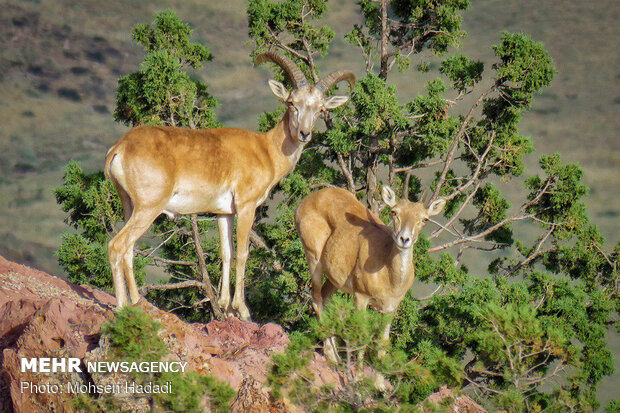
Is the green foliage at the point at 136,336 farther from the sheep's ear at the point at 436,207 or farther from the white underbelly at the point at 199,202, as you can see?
the sheep's ear at the point at 436,207

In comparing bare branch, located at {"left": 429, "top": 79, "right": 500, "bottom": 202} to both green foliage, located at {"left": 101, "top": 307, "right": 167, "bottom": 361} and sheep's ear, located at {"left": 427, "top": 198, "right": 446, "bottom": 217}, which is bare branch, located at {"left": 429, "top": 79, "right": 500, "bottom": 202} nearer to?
sheep's ear, located at {"left": 427, "top": 198, "right": 446, "bottom": 217}

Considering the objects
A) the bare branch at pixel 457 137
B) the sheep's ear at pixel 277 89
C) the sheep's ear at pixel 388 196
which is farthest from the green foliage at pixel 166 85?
the sheep's ear at pixel 388 196

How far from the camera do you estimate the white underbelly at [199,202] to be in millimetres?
11267

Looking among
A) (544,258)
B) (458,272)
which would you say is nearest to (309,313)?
(458,272)

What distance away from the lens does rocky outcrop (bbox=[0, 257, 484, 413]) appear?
9.03m

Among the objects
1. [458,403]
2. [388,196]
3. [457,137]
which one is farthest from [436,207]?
[457,137]

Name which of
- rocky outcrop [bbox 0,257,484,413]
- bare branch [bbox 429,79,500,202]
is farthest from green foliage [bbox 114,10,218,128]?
Answer: rocky outcrop [bbox 0,257,484,413]

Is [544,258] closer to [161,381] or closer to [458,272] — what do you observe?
[458,272]

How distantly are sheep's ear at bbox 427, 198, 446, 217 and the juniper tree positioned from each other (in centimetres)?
611

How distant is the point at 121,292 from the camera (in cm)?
1040

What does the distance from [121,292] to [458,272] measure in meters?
11.6

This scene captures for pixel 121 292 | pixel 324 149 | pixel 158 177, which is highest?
pixel 158 177

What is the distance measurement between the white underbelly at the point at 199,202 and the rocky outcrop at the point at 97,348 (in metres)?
1.85

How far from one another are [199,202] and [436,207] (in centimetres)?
370
